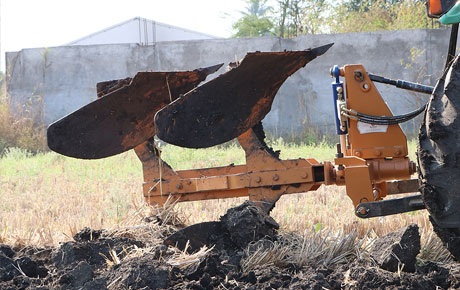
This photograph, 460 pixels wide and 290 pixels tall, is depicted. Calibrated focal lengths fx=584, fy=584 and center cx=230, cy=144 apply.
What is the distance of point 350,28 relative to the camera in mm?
15047

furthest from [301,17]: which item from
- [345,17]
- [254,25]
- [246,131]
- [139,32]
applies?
[246,131]

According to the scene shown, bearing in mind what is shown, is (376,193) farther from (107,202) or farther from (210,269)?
(107,202)

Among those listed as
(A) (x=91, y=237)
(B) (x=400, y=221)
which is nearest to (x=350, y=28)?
(B) (x=400, y=221)

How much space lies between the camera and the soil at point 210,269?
103 inches

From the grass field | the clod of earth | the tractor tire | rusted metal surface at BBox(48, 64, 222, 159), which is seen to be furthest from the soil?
rusted metal surface at BBox(48, 64, 222, 159)

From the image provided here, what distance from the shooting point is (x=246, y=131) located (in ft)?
12.3

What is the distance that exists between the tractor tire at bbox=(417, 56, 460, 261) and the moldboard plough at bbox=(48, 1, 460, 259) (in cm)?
42

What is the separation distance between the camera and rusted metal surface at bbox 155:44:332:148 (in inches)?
137

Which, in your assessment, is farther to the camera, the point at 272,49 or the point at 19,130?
the point at 272,49

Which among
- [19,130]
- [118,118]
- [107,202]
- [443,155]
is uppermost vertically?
[118,118]

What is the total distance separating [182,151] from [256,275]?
624 cm

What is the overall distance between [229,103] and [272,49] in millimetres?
8309

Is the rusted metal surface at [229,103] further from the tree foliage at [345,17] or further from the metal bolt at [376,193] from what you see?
the tree foliage at [345,17]

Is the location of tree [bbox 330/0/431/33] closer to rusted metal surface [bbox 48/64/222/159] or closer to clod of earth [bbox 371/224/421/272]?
rusted metal surface [bbox 48/64/222/159]
